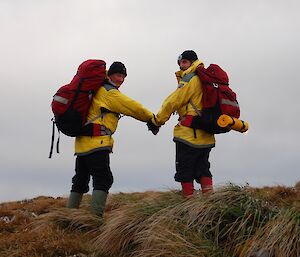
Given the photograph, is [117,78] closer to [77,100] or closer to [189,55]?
[77,100]

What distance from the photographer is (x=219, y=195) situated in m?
6.14

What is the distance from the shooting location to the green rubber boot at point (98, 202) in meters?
7.89

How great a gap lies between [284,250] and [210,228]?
3.54 feet

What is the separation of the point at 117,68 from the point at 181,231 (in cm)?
379

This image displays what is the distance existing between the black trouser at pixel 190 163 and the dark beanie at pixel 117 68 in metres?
1.67

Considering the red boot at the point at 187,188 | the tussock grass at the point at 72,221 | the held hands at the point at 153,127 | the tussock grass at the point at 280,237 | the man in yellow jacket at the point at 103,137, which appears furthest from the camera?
the held hands at the point at 153,127

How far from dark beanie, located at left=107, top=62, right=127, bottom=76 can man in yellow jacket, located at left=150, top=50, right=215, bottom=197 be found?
1057 mm

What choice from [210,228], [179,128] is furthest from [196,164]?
[210,228]

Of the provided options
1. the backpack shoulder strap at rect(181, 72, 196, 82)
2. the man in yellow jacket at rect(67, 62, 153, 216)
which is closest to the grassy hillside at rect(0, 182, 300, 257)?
the man in yellow jacket at rect(67, 62, 153, 216)

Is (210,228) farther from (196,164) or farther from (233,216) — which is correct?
(196,164)

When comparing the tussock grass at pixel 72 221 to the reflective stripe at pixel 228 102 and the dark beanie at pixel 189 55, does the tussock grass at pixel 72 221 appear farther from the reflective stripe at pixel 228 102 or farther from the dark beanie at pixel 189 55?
the dark beanie at pixel 189 55

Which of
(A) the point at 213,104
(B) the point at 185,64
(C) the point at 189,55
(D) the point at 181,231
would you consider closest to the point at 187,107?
(A) the point at 213,104

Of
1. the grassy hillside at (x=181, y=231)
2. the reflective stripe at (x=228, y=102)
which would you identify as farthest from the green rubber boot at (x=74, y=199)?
the reflective stripe at (x=228, y=102)

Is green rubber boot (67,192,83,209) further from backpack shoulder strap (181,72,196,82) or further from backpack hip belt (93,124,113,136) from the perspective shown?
backpack shoulder strap (181,72,196,82)
